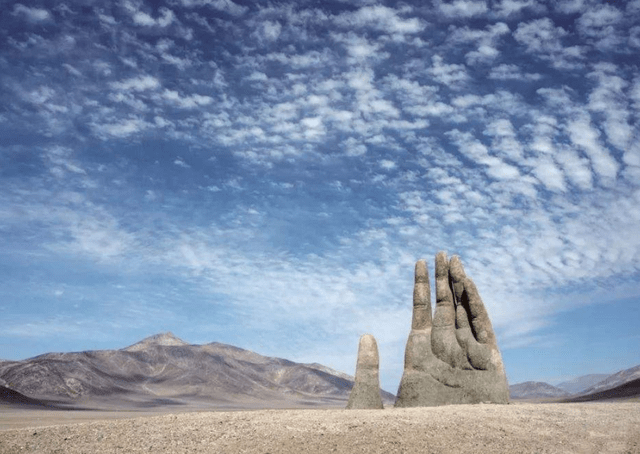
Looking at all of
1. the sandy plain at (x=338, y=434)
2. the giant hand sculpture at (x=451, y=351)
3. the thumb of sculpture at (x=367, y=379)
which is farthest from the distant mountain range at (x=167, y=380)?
the sandy plain at (x=338, y=434)

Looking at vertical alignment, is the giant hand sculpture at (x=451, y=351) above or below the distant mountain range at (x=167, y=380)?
below

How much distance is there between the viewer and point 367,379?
925 inches

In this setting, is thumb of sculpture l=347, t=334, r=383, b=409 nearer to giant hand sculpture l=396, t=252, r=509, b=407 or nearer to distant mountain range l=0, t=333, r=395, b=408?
giant hand sculpture l=396, t=252, r=509, b=407

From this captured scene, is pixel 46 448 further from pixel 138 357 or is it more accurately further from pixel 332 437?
Answer: pixel 138 357

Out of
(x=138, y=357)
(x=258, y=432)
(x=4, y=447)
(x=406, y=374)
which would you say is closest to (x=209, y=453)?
(x=258, y=432)

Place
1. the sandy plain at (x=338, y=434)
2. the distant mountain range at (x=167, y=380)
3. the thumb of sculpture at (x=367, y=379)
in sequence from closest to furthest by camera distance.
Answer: the sandy plain at (x=338, y=434)
the thumb of sculpture at (x=367, y=379)
the distant mountain range at (x=167, y=380)

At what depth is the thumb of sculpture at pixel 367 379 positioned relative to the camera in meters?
23.1

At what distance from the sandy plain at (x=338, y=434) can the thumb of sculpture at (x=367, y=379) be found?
166 inches

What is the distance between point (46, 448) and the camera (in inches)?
567

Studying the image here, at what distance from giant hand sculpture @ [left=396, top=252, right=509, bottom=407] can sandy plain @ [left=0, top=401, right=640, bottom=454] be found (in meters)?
3.73

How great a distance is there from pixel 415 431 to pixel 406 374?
27.4 ft

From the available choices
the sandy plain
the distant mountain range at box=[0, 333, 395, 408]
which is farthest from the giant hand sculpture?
the distant mountain range at box=[0, 333, 395, 408]

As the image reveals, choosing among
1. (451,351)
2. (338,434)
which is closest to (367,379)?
(451,351)

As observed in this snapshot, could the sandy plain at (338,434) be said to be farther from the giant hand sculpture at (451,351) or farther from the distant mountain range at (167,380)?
the distant mountain range at (167,380)
